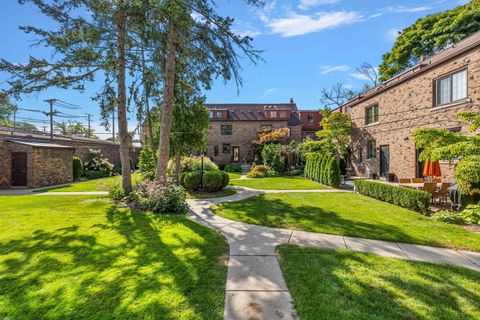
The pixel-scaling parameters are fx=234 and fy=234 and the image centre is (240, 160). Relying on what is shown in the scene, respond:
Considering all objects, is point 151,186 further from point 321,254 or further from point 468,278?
point 468,278

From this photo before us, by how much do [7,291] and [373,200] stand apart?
Result: 10.6 m

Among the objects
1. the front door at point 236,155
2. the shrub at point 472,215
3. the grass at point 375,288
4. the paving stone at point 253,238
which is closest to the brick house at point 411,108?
the shrub at point 472,215

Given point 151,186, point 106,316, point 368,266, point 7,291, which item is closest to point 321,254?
point 368,266

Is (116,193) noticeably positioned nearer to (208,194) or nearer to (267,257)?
(208,194)

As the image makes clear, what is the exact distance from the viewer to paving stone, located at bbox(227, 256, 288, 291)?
316cm

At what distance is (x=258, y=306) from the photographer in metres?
2.74

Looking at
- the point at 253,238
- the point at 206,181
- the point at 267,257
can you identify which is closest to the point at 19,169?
the point at 206,181

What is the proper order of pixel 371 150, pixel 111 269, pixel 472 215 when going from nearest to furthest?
pixel 111 269
pixel 472 215
pixel 371 150

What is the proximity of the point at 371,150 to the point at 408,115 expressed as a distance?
4.30 m

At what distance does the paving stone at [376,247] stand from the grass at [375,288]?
0.28 meters

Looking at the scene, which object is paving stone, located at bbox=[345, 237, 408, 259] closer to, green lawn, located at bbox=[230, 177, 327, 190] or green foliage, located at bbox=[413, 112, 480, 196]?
green foliage, located at bbox=[413, 112, 480, 196]

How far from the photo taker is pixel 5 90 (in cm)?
825

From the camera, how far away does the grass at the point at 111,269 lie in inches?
106

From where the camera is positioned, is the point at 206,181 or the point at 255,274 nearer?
the point at 255,274
